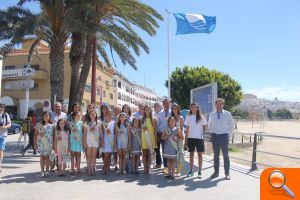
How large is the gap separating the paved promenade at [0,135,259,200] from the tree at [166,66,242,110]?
33809 millimetres

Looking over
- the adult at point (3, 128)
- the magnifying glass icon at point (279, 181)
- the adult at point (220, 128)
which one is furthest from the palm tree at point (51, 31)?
the magnifying glass icon at point (279, 181)

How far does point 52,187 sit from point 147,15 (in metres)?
13.1

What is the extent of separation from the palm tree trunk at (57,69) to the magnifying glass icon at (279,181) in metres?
15.8

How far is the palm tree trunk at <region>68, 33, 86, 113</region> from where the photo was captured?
17781 mm

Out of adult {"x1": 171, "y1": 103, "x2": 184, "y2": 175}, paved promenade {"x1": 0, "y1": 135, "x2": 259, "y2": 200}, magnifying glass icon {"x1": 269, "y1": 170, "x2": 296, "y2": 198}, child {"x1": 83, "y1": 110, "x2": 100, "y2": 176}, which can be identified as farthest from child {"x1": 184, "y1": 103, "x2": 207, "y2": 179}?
magnifying glass icon {"x1": 269, "y1": 170, "x2": 296, "y2": 198}

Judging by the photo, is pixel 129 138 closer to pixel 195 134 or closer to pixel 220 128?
pixel 195 134

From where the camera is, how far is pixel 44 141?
9078 millimetres

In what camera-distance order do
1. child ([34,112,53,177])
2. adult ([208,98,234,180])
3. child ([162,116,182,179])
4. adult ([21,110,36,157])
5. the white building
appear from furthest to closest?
the white building
adult ([21,110,36,157])
child ([34,112,53,177])
adult ([208,98,234,180])
child ([162,116,182,179])

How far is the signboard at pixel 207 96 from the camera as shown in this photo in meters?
12.6

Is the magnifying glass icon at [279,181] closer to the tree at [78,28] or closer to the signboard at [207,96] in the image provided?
the signboard at [207,96]

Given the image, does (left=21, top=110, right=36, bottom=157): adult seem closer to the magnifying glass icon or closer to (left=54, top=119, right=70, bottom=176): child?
(left=54, top=119, right=70, bottom=176): child

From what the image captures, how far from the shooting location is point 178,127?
30.0 feet

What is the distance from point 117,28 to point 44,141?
9257mm

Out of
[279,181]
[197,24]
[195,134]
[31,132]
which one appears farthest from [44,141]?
[197,24]
